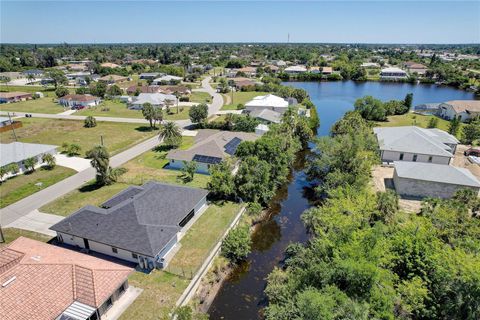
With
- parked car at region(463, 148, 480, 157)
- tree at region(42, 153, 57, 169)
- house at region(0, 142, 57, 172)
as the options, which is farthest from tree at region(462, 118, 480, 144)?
house at region(0, 142, 57, 172)

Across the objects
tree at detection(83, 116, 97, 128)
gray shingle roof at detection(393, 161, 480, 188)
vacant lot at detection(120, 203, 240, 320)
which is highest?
tree at detection(83, 116, 97, 128)

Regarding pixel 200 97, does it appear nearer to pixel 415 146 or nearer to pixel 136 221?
pixel 415 146

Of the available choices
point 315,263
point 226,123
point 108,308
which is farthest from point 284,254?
point 226,123

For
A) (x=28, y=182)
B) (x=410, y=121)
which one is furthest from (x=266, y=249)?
(x=410, y=121)

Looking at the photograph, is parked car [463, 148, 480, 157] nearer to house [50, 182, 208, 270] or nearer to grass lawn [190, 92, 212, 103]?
house [50, 182, 208, 270]

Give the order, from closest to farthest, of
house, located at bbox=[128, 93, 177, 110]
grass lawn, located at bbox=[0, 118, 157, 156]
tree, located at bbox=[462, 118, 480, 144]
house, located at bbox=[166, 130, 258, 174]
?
house, located at bbox=[166, 130, 258, 174], tree, located at bbox=[462, 118, 480, 144], grass lawn, located at bbox=[0, 118, 157, 156], house, located at bbox=[128, 93, 177, 110]

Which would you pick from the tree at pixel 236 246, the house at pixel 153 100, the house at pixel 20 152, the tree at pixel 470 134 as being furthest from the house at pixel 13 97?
the tree at pixel 470 134

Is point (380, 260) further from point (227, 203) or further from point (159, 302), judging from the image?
point (227, 203)
